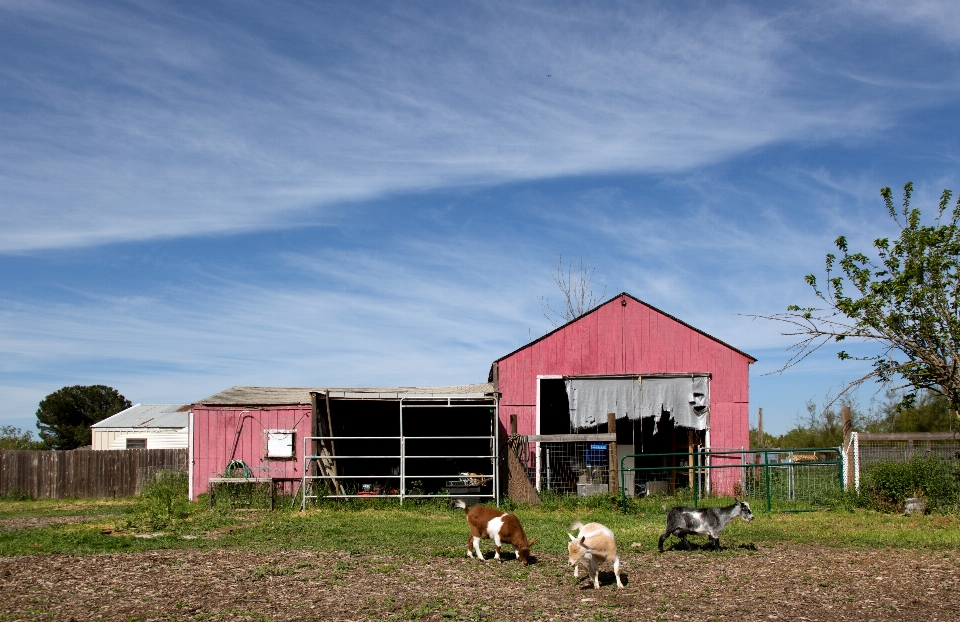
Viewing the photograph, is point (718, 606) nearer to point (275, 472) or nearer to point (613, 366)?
point (613, 366)

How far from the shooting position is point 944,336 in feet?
40.0

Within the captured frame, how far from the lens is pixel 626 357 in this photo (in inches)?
950

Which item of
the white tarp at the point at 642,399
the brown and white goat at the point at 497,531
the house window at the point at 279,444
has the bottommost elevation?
the brown and white goat at the point at 497,531

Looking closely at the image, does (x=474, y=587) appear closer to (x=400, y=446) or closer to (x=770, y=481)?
(x=400, y=446)

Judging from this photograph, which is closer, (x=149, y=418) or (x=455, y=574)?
(x=455, y=574)

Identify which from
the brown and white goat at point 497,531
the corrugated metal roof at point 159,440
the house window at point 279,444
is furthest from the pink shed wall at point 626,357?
the corrugated metal roof at point 159,440

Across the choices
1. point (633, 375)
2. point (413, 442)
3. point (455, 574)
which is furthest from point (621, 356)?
point (455, 574)

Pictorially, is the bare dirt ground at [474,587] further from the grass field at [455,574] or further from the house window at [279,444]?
the house window at [279,444]

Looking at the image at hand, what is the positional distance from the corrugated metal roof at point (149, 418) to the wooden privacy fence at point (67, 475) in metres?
14.8

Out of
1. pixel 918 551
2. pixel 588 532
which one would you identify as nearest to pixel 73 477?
pixel 588 532

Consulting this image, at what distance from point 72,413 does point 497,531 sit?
240ft

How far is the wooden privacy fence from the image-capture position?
30250mm

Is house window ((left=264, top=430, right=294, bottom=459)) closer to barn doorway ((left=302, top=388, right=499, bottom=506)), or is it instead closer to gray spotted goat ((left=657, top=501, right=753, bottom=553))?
barn doorway ((left=302, top=388, right=499, bottom=506))

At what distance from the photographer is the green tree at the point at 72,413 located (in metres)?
72.1
